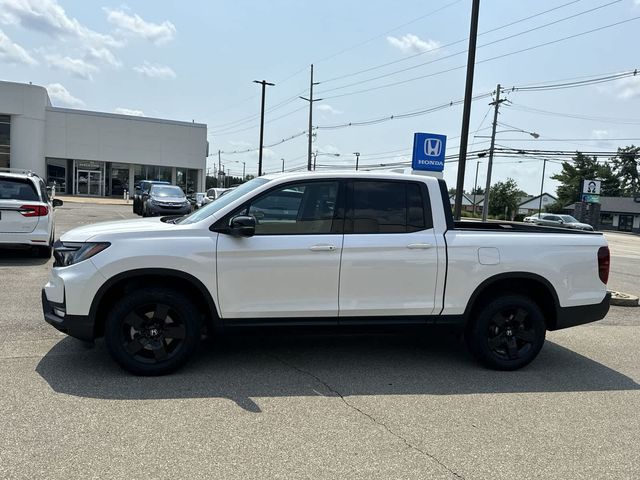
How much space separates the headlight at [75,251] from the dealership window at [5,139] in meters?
42.5

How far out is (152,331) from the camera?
4637 millimetres

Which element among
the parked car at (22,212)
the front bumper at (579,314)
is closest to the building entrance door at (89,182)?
the parked car at (22,212)

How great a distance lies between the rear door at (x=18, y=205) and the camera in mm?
9680

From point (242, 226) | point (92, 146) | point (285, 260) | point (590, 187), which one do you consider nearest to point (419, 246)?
point (285, 260)

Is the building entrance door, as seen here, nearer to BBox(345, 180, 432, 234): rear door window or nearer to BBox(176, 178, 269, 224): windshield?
BBox(176, 178, 269, 224): windshield

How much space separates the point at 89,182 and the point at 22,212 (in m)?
38.7

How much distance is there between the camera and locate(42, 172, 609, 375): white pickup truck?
14.9ft

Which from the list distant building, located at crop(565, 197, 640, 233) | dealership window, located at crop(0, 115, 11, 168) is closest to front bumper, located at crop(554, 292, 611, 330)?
dealership window, located at crop(0, 115, 11, 168)

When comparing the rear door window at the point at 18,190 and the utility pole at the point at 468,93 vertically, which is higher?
the utility pole at the point at 468,93

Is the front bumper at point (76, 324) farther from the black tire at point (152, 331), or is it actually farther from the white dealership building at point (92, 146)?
the white dealership building at point (92, 146)

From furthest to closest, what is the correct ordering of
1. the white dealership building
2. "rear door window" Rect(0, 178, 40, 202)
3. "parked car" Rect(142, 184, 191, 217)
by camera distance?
the white dealership building < "parked car" Rect(142, 184, 191, 217) < "rear door window" Rect(0, 178, 40, 202)

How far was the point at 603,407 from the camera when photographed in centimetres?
443

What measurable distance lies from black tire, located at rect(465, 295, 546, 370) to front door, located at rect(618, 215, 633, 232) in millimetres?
82898

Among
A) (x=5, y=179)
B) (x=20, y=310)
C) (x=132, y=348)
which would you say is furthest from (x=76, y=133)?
(x=132, y=348)
